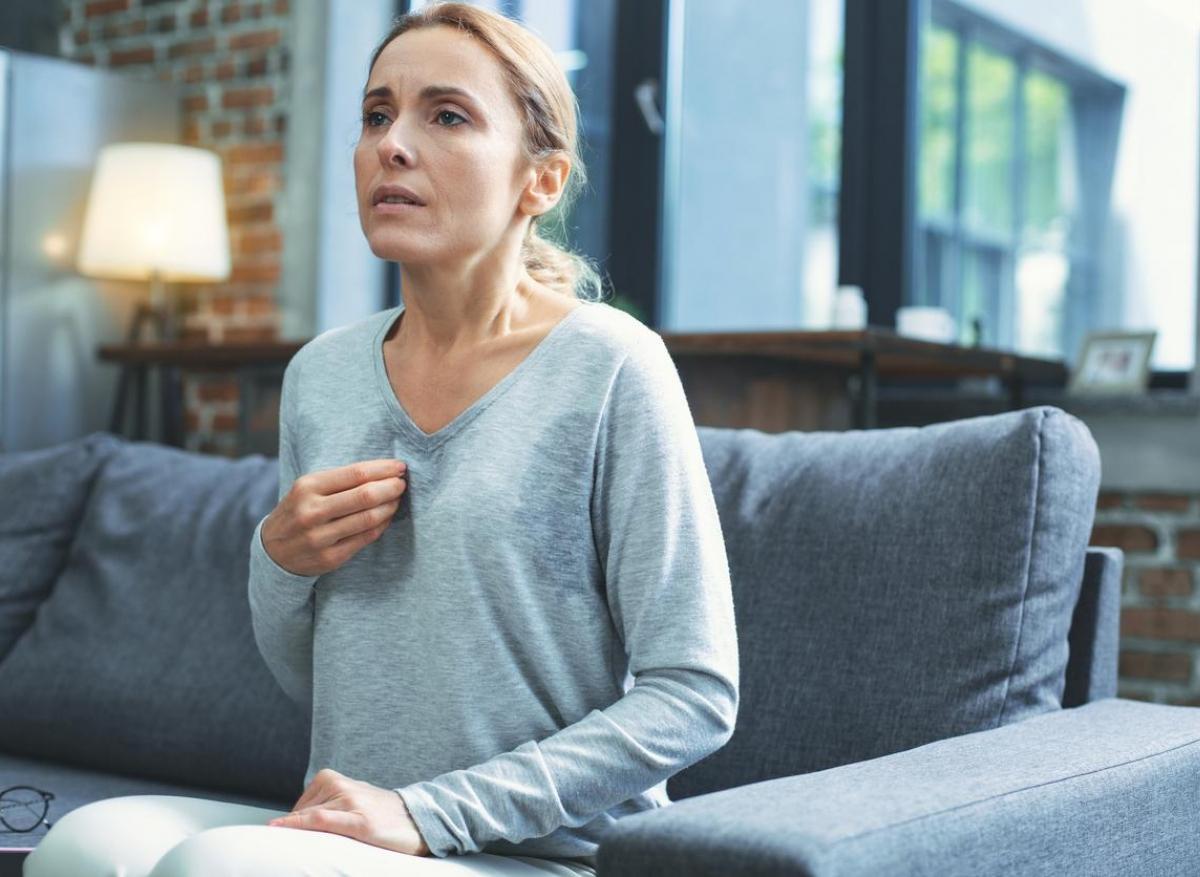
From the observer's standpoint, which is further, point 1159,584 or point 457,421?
point 1159,584

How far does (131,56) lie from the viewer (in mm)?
4715

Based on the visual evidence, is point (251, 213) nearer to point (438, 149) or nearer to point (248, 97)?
point (248, 97)

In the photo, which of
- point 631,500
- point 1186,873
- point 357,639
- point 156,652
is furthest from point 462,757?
point 156,652

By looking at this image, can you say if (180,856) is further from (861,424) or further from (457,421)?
(861,424)

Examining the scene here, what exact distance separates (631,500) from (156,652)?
102 centimetres

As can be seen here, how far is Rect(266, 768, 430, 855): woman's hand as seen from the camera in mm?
1216

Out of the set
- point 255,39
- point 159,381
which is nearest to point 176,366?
point 159,381

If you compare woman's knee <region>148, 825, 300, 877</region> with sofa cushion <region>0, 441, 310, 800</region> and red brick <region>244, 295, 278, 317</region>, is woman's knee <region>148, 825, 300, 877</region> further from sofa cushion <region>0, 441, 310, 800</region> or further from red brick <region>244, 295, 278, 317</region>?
red brick <region>244, 295, 278, 317</region>

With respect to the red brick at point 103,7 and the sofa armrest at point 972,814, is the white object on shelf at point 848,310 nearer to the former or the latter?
the sofa armrest at point 972,814

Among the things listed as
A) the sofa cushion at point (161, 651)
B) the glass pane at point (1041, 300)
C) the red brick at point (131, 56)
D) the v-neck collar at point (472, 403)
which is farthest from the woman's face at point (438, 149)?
the red brick at point (131, 56)

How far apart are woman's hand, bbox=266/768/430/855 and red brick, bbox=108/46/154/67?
3.86m

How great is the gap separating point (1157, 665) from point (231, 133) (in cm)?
291

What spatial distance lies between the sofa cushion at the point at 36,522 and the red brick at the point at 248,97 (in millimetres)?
2193

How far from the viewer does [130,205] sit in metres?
4.01
